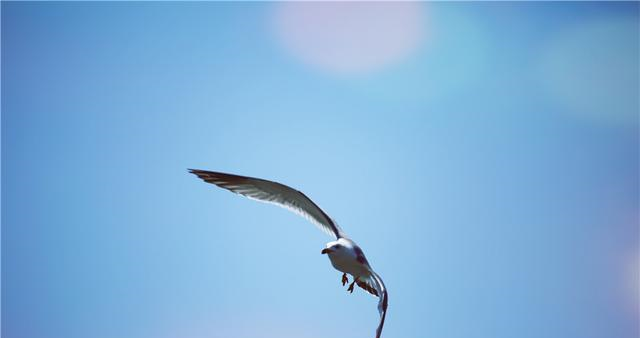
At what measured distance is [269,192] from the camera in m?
6.91

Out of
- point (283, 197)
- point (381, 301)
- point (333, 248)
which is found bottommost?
point (381, 301)

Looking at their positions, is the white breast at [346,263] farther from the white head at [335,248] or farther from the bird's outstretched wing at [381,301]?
the bird's outstretched wing at [381,301]

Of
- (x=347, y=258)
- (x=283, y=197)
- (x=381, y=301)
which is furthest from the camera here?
(x=283, y=197)

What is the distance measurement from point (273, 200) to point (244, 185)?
498 millimetres

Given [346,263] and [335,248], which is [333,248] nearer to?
[335,248]

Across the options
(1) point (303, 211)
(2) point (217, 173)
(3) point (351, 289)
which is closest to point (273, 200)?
(1) point (303, 211)

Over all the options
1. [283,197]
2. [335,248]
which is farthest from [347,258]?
[283,197]

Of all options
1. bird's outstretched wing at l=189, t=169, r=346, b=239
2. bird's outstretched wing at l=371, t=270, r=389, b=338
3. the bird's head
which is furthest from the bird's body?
bird's outstretched wing at l=189, t=169, r=346, b=239

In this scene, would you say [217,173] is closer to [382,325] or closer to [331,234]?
[331,234]

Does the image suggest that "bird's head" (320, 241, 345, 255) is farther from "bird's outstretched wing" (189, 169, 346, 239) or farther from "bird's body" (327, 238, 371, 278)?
"bird's outstretched wing" (189, 169, 346, 239)

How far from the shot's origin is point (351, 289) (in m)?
5.40

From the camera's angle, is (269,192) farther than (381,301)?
Yes

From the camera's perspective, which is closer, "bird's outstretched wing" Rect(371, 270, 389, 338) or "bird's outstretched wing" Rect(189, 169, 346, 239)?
"bird's outstretched wing" Rect(371, 270, 389, 338)

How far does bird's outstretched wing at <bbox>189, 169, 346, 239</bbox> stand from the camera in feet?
21.7
